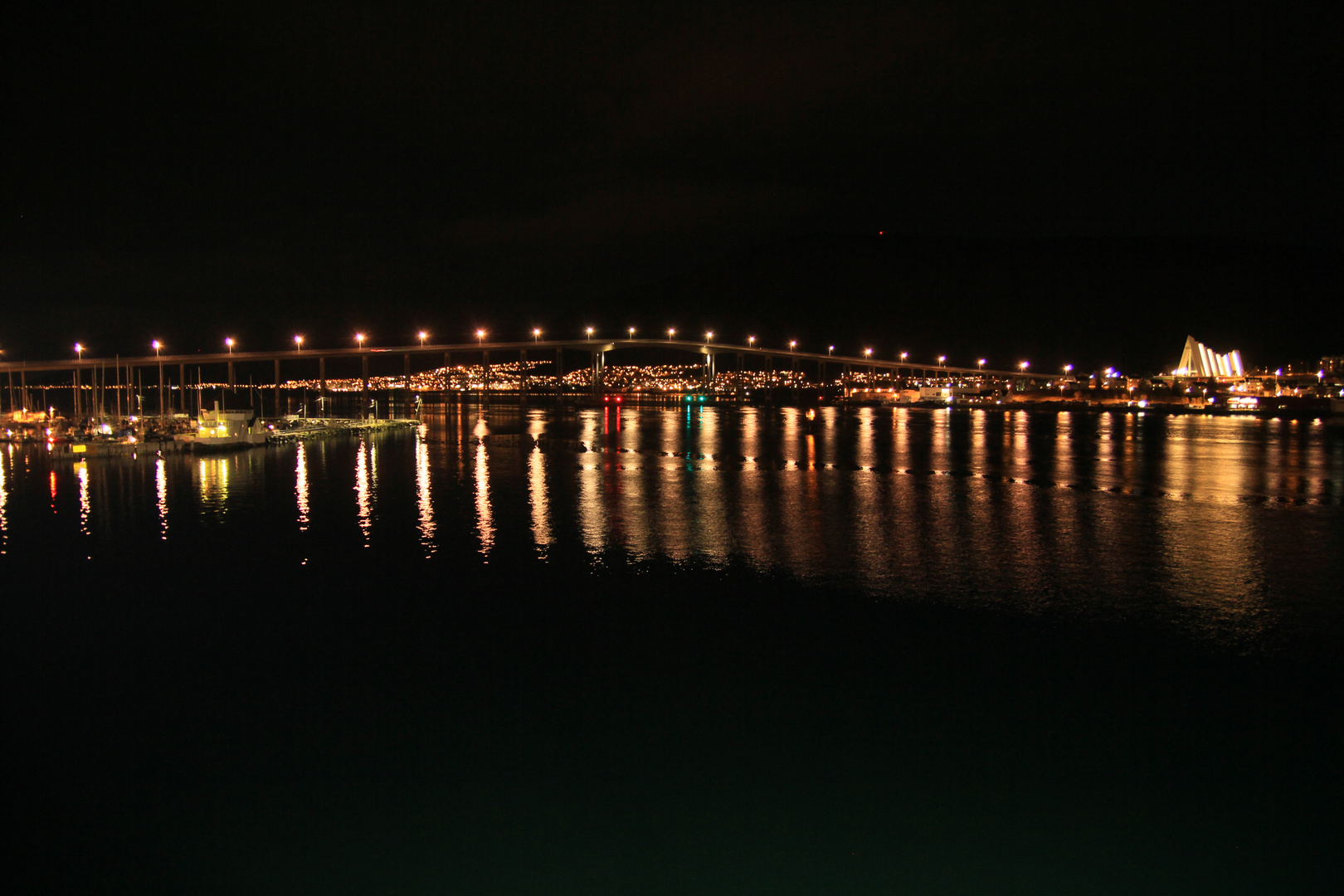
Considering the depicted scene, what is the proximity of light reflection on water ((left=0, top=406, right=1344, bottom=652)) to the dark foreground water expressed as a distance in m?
0.12

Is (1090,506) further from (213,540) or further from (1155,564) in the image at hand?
(213,540)

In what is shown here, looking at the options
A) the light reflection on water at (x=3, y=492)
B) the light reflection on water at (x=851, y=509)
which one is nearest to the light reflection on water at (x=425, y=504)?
the light reflection on water at (x=851, y=509)

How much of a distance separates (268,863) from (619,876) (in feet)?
5.65

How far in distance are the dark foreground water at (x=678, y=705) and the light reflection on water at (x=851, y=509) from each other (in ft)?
0.38

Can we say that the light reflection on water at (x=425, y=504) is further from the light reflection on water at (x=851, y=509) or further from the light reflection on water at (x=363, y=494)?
the light reflection on water at (x=363, y=494)

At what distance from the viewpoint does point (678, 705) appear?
5.64 metres

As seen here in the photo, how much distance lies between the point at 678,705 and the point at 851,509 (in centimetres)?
848

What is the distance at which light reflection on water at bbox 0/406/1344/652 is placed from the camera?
356 inches

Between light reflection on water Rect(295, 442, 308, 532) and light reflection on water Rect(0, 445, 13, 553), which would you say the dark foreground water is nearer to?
light reflection on water Rect(0, 445, 13, 553)

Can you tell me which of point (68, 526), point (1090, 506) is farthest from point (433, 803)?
point (1090, 506)

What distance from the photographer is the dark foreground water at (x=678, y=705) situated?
409 centimetres

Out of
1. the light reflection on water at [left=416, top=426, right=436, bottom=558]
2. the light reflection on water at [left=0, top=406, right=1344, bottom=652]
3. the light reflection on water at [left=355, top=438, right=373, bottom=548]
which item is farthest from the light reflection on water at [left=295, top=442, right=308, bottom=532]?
the light reflection on water at [left=416, top=426, right=436, bottom=558]

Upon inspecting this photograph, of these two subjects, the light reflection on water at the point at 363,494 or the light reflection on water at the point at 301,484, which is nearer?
the light reflection on water at the point at 363,494

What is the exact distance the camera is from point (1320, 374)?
7919 cm
